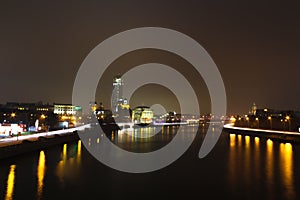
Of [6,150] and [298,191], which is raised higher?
[6,150]

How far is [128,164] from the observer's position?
1512 cm

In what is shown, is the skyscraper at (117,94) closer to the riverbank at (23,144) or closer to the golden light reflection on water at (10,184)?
the riverbank at (23,144)

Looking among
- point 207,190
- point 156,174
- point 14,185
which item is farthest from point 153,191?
point 14,185

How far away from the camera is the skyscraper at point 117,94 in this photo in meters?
117

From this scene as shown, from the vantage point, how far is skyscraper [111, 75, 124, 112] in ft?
384

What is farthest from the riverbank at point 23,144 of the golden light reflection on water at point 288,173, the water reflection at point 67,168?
the golden light reflection on water at point 288,173

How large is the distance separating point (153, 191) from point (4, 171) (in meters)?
6.33

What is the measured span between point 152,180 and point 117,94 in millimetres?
113363

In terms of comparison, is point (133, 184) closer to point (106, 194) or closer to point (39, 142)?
point (106, 194)

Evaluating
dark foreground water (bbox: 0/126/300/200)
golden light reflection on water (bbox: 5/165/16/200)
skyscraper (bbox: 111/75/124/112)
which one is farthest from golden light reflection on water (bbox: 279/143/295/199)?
skyscraper (bbox: 111/75/124/112)

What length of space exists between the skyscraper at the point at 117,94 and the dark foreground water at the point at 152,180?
3854 inches

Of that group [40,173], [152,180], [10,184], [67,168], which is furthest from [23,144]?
[152,180]

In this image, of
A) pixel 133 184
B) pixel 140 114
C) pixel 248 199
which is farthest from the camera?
pixel 140 114

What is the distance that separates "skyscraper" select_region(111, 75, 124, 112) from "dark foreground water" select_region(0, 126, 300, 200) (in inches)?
3854
